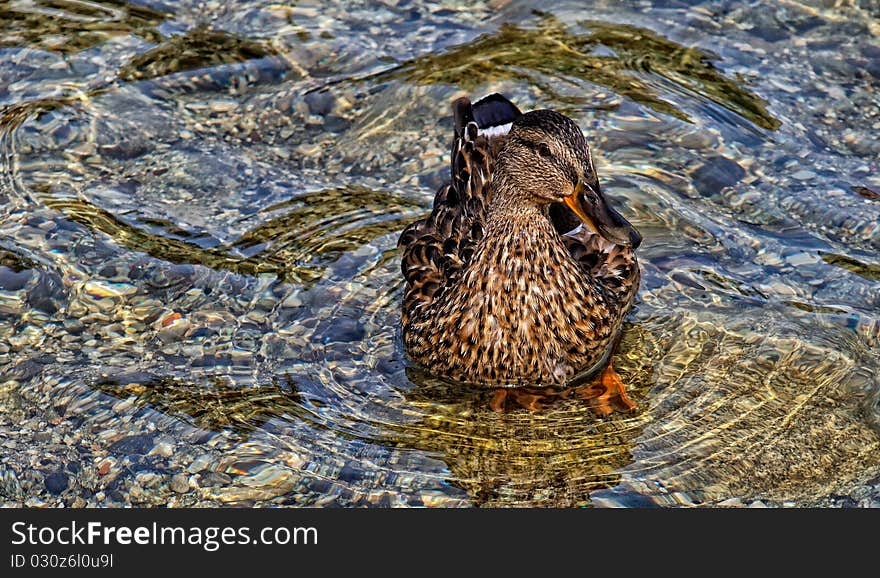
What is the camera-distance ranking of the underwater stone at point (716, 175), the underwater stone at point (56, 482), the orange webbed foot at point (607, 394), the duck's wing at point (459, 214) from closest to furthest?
1. the underwater stone at point (56, 482)
2. the orange webbed foot at point (607, 394)
3. the duck's wing at point (459, 214)
4. the underwater stone at point (716, 175)

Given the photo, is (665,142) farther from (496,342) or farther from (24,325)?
(24,325)

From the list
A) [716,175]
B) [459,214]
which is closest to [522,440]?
[459,214]

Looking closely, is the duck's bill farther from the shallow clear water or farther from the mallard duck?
the shallow clear water

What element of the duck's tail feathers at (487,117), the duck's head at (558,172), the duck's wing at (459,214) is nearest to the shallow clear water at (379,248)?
the duck's wing at (459,214)

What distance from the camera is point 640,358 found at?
25.2 feet

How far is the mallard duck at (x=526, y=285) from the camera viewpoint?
7055 mm

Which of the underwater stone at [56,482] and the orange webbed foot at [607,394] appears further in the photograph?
the orange webbed foot at [607,394]

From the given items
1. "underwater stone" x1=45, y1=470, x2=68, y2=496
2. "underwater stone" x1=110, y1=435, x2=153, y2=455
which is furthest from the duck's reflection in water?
"underwater stone" x1=45, y1=470, x2=68, y2=496

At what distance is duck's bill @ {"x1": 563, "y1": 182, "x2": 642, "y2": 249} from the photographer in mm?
6988

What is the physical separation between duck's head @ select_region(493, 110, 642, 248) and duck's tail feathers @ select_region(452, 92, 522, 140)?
3.07 ft

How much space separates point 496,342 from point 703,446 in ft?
4.20

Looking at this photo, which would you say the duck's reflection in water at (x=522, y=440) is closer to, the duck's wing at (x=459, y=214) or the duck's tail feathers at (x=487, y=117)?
the duck's wing at (x=459, y=214)

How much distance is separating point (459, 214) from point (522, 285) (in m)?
0.85

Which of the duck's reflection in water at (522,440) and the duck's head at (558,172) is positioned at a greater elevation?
the duck's head at (558,172)
